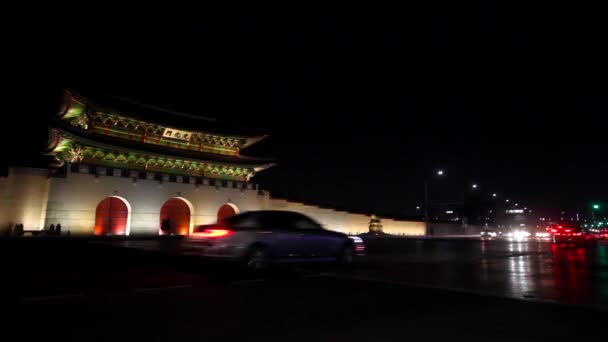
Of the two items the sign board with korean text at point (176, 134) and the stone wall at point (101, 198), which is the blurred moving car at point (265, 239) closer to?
the stone wall at point (101, 198)

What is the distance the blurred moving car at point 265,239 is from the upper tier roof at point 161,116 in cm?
2447

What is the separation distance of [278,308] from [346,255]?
6840 millimetres

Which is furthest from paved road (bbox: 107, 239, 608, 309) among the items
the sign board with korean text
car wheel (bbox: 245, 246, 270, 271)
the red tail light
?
the sign board with korean text

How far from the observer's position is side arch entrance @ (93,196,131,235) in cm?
3189

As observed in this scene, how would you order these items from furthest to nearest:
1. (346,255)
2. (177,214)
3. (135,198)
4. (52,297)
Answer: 1. (177,214)
2. (135,198)
3. (346,255)
4. (52,297)

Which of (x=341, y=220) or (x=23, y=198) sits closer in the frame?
(x=23, y=198)

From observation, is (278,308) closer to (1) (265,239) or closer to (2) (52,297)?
(2) (52,297)

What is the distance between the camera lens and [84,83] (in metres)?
30.9

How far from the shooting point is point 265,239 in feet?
34.3

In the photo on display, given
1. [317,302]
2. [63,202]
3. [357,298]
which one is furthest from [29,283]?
[63,202]

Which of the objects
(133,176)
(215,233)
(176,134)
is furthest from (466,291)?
(176,134)

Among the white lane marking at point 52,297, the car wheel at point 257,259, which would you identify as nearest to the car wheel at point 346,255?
the car wheel at point 257,259

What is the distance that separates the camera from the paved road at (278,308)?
4688 millimetres

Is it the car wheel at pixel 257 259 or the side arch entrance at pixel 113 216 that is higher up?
the side arch entrance at pixel 113 216
